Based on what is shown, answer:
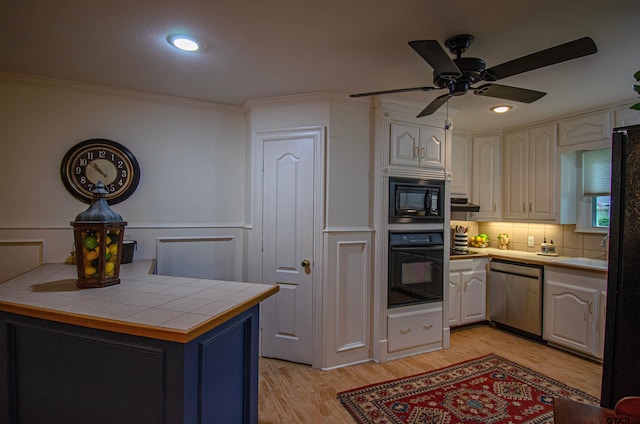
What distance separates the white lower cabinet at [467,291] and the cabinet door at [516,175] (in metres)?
0.75

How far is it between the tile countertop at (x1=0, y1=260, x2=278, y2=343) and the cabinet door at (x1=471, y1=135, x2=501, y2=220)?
330 cm

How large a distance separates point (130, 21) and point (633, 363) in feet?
10.2

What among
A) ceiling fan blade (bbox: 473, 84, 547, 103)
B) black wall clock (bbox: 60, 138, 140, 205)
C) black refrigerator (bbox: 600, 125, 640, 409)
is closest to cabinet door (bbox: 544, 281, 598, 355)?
black refrigerator (bbox: 600, 125, 640, 409)

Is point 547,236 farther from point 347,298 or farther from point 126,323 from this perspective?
point 126,323

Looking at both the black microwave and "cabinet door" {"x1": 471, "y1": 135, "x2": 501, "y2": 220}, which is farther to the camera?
"cabinet door" {"x1": 471, "y1": 135, "x2": 501, "y2": 220}

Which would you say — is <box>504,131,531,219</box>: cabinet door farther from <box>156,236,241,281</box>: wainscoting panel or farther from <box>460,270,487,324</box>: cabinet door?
<box>156,236,241,281</box>: wainscoting panel

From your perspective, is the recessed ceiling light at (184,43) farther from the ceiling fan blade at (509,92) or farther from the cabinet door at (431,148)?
the cabinet door at (431,148)

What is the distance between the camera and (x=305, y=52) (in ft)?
6.71

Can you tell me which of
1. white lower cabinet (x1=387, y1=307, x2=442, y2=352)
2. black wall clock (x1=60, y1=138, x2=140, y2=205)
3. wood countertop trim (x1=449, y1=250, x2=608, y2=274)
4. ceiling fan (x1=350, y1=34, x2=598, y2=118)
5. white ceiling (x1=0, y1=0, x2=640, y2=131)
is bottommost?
white lower cabinet (x1=387, y1=307, x2=442, y2=352)

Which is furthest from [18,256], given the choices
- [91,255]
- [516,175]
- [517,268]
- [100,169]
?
[516,175]

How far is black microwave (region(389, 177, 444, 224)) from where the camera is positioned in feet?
9.70

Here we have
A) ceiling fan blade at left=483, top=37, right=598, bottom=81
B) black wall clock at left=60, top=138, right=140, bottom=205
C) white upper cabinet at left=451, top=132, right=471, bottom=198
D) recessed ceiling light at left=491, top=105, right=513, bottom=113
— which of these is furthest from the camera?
white upper cabinet at left=451, top=132, right=471, bottom=198

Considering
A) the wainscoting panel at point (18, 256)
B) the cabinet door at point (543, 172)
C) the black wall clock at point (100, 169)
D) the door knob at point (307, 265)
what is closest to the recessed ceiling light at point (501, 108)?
the cabinet door at point (543, 172)

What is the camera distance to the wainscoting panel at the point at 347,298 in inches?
110
